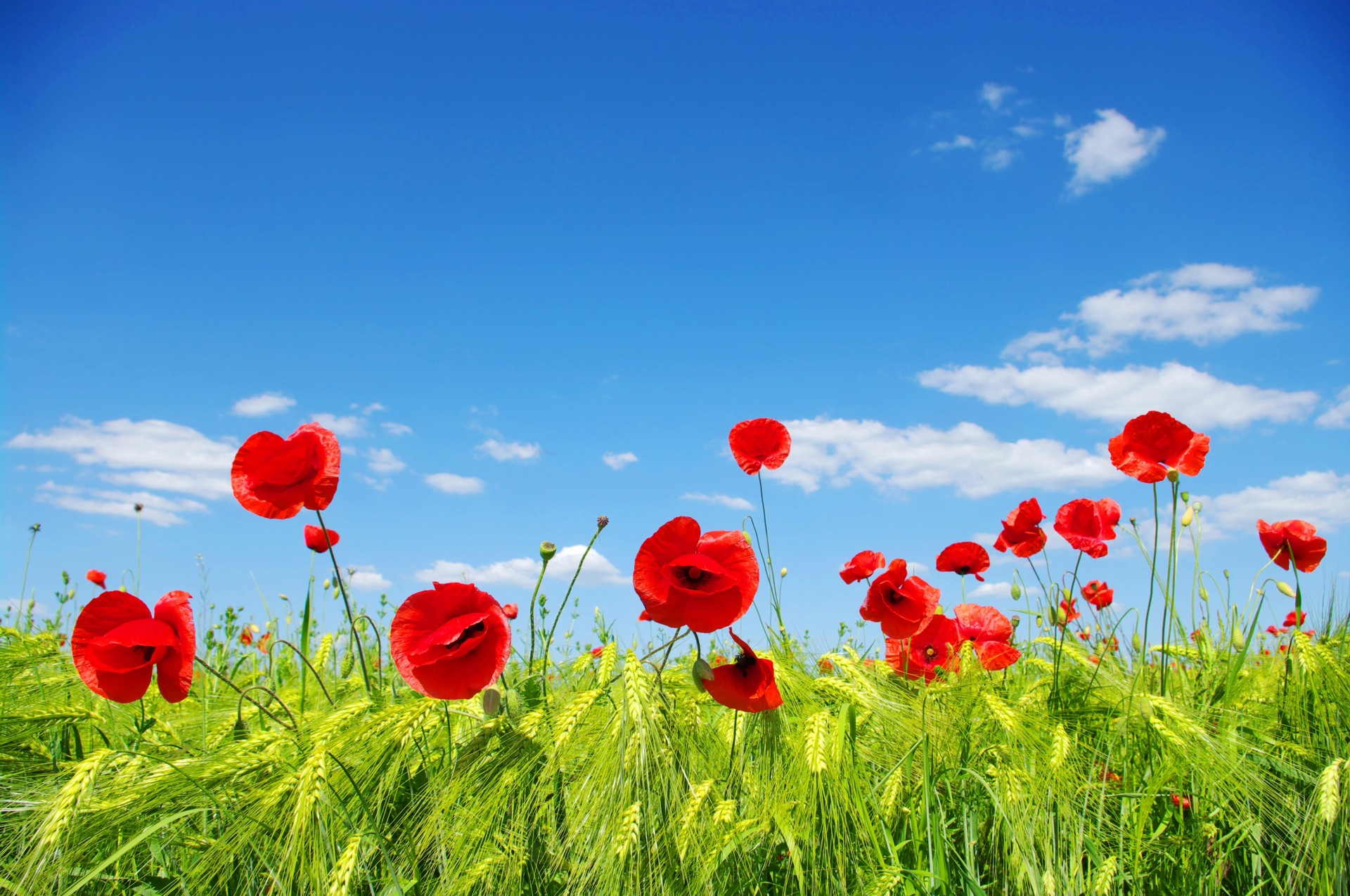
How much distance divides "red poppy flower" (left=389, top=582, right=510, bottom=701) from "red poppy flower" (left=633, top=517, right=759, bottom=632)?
25cm

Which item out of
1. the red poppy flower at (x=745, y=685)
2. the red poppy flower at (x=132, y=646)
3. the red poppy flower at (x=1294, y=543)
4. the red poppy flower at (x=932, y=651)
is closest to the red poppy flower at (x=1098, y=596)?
the red poppy flower at (x=1294, y=543)

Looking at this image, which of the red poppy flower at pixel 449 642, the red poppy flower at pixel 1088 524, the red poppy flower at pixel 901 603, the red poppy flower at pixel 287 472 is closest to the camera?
the red poppy flower at pixel 449 642

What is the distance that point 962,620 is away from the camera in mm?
2568

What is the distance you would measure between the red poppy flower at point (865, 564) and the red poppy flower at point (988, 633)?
283mm

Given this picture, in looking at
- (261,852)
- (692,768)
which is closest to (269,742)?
(261,852)

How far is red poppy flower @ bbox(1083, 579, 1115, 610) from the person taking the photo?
12.6ft

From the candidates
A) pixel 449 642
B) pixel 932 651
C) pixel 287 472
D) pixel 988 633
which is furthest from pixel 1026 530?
pixel 287 472

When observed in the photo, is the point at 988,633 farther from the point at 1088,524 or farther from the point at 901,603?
the point at 901,603

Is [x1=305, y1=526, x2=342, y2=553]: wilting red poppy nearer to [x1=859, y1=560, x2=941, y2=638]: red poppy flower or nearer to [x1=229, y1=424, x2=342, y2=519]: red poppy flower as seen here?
[x1=229, y1=424, x2=342, y2=519]: red poppy flower

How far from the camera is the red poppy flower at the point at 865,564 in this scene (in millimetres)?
2744

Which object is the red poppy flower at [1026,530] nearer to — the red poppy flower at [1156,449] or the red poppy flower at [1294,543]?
the red poppy flower at [1156,449]

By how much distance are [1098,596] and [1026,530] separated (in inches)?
57.4

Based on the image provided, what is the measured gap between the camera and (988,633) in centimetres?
252

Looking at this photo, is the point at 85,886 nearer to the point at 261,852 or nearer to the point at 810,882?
the point at 261,852
